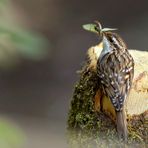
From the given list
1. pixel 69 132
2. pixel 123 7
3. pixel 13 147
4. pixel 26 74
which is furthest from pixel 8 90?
pixel 13 147

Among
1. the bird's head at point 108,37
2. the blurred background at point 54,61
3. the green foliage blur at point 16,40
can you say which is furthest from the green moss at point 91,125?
the blurred background at point 54,61

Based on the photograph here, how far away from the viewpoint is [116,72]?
580 cm

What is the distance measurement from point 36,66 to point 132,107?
8.40m

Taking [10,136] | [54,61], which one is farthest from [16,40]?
[54,61]

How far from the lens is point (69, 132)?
5859 millimetres

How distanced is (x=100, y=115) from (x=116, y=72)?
1.21ft

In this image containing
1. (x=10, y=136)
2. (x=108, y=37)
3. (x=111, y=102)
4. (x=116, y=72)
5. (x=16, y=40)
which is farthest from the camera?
(x=108, y=37)

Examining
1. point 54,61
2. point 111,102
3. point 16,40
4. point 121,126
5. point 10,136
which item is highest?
point 54,61

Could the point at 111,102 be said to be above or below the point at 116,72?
below

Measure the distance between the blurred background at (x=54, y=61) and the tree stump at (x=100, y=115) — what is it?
4.13 meters

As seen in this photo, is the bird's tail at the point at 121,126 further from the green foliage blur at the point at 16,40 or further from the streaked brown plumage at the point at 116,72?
the green foliage blur at the point at 16,40

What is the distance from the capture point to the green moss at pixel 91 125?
5.46 meters

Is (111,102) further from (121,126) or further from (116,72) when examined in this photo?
(116,72)

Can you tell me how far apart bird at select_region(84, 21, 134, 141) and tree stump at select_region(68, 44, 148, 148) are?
0.17ft
